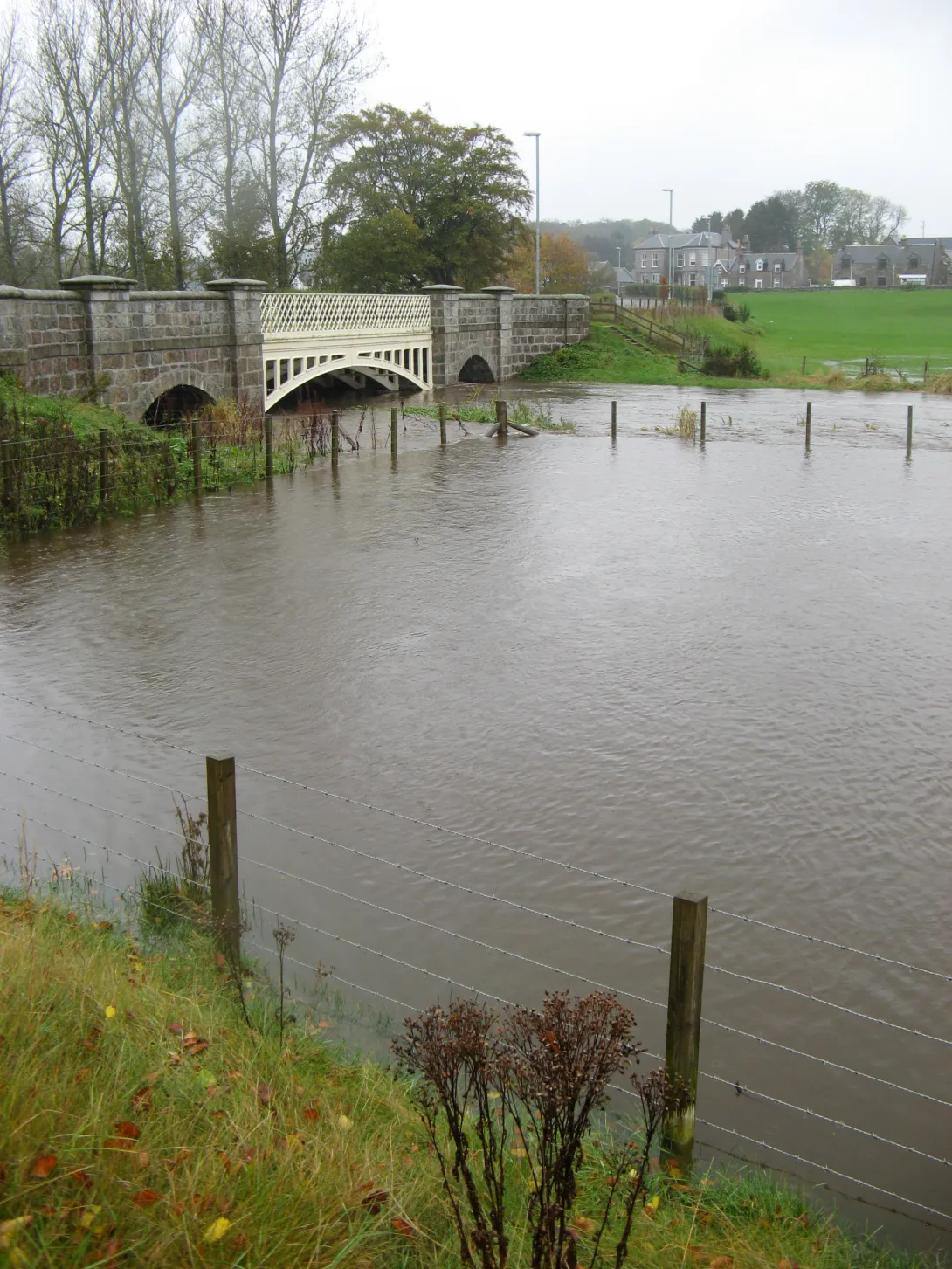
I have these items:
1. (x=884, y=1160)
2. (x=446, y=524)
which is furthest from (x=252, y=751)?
(x=446, y=524)

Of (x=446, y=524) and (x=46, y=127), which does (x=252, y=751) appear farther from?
(x=46, y=127)

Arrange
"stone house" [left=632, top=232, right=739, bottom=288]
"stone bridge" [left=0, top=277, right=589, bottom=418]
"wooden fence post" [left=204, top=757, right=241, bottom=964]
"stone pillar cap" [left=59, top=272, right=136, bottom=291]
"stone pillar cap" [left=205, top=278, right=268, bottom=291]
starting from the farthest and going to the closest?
"stone house" [left=632, top=232, right=739, bottom=288]
"stone pillar cap" [left=205, top=278, right=268, bottom=291]
"stone pillar cap" [left=59, top=272, right=136, bottom=291]
"stone bridge" [left=0, top=277, right=589, bottom=418]
"wooden fence post" [left=204, top=757, right=241, bottom=964]

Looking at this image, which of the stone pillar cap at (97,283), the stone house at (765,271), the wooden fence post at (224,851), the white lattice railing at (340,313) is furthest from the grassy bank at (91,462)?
the stone house at (765,271)

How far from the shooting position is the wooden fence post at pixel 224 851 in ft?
18.3

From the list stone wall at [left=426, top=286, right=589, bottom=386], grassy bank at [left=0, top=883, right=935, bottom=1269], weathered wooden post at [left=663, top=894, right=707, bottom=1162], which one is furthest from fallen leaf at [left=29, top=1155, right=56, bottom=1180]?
stone wall at [left=426, top=286, right=589, bottom=386]

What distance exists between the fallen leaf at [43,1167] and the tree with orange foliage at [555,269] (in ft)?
254

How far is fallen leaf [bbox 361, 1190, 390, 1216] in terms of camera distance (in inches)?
145

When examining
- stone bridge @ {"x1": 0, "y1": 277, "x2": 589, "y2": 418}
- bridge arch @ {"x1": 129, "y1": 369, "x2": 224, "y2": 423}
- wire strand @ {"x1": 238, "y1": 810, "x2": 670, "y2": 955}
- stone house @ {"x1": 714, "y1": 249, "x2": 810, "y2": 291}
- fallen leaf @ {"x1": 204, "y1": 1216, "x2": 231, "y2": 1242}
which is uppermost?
stone house @ {"x1": 714, "y1": 249, "x2": 810, "y2": 291}

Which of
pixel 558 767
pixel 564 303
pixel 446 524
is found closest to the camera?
pixel 558 767

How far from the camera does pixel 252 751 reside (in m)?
9.17

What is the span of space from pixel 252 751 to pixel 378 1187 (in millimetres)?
5632

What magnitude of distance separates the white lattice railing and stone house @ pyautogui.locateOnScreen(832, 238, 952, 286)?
376ft

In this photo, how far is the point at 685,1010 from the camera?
469 cm

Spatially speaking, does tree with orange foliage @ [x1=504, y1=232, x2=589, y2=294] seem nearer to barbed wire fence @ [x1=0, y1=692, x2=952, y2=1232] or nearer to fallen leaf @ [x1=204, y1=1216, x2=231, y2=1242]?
barbed wire fence @ [x1=0, y1=692, x2=952, y2=1232]
